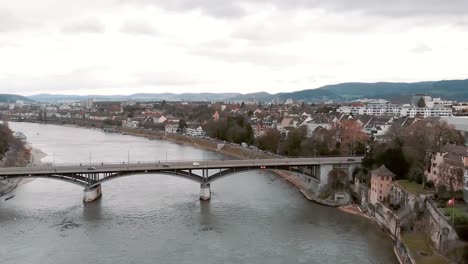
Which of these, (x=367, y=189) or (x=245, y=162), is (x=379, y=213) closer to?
(x=367, y=189)

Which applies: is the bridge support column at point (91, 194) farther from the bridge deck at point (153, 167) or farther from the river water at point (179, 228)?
the bridge deck at point (153, 167)

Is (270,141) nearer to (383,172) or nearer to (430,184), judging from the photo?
(383,172)

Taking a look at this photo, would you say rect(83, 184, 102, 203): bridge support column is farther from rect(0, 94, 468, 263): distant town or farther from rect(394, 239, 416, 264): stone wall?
rect(394, 239, 416, 264): stone wall

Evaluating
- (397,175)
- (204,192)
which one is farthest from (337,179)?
(204,192)

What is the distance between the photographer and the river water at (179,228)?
19.6 meters

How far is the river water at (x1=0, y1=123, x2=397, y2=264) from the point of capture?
19.6 meters

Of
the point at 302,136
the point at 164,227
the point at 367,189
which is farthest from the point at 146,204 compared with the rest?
the point at 302,136

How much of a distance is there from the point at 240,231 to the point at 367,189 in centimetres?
815

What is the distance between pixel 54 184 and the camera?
33.9 metres

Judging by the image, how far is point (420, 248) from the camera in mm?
18797

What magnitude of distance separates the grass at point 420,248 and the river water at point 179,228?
3.01 feet

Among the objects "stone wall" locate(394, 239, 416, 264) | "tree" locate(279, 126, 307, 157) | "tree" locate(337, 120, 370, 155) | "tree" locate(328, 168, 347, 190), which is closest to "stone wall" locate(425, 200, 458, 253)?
"stone wall" locate(394, 239, 416, 264)

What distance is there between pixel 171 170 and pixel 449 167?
48.6 ft

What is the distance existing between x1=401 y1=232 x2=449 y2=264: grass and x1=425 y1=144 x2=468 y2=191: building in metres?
3.41
